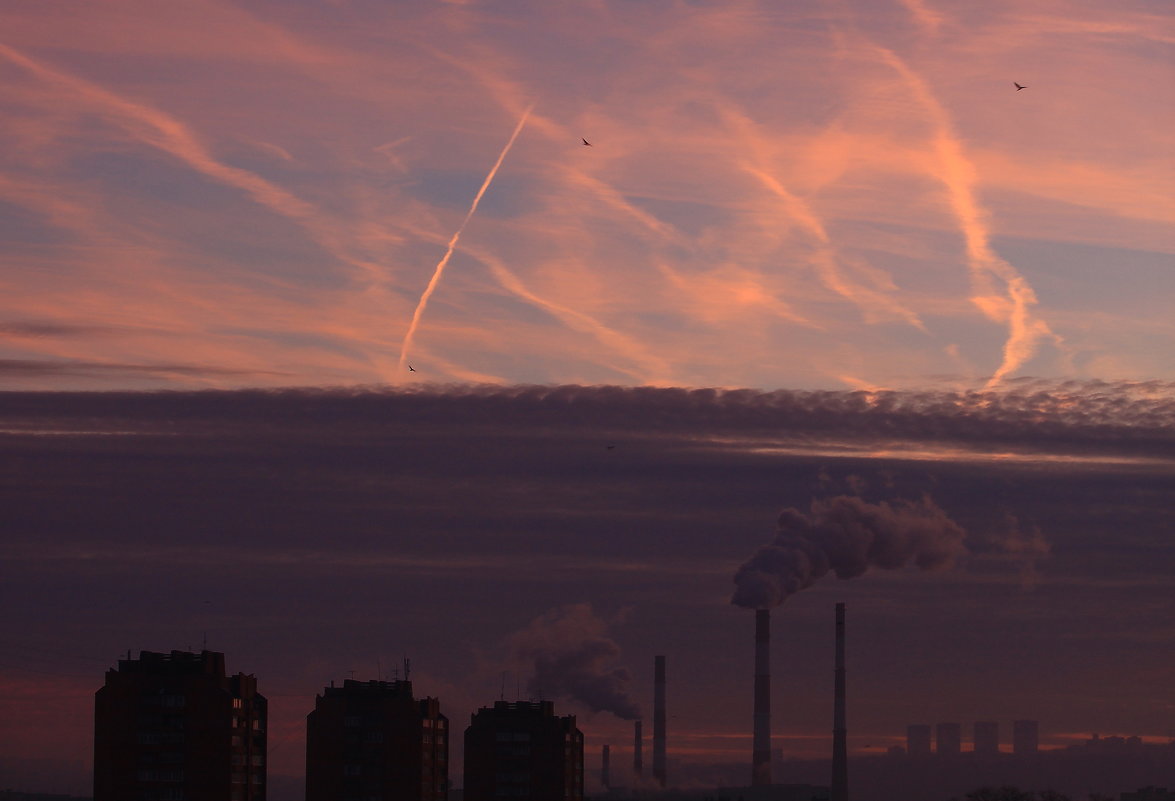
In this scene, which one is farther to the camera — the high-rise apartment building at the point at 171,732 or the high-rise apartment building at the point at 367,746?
the high-rise apartment building at the point at 367,746

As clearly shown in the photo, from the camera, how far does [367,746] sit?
172 m

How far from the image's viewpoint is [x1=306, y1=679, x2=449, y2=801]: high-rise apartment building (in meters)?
170

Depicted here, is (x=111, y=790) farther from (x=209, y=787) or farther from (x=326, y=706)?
(x=326, y=706)

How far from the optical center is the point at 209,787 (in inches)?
5423

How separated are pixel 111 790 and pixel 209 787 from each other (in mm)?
7283

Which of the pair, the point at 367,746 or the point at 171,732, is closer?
the point at 171,732

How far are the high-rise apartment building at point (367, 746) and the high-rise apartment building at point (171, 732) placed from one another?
28.6 meters

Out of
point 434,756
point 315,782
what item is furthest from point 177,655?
point 434,756

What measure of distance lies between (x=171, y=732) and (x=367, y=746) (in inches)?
1420

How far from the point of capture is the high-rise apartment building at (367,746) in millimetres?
170375

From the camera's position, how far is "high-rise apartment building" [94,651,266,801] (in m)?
137

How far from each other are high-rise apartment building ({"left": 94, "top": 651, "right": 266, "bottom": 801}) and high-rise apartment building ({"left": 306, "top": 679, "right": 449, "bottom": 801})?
93.9ft

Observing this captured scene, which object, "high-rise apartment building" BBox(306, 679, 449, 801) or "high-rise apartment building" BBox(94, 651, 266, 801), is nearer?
"high-rise apartment building" BBox(94, 651, 266, 801)

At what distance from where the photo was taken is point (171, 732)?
139000 millimetres
